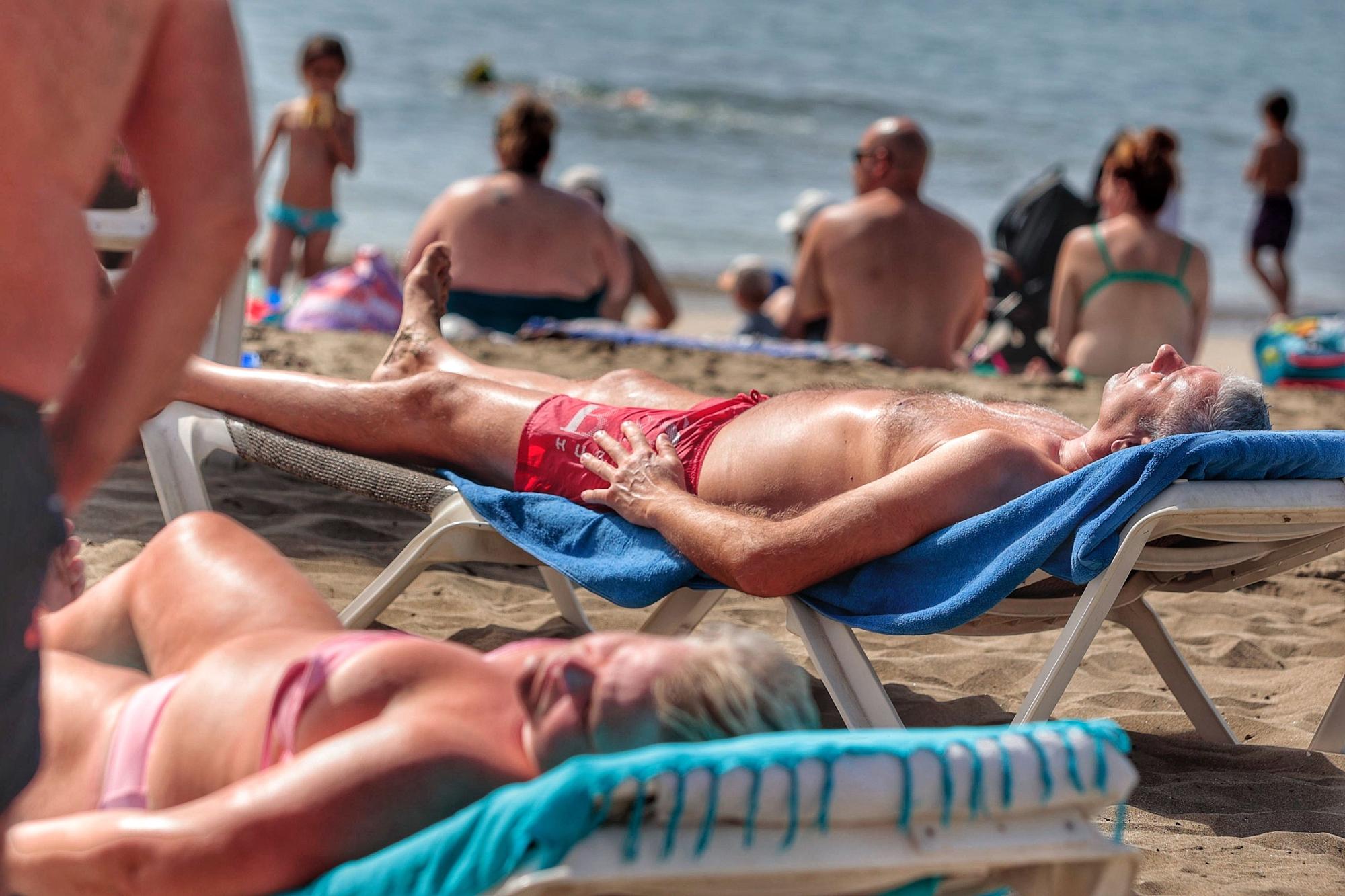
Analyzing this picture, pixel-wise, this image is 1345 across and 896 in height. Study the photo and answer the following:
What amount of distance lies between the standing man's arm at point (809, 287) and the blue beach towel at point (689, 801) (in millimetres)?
4938

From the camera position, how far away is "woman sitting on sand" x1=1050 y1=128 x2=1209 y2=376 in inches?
247

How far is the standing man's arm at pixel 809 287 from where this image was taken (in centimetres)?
637

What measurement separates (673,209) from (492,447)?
12.2 m

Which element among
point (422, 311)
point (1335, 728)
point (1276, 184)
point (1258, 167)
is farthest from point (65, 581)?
point (1276, 184)

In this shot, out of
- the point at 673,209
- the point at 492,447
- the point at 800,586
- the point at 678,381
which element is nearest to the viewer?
the point at 800,586

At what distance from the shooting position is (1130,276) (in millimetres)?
6297

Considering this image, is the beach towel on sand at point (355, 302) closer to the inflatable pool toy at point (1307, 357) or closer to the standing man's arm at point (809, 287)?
the standing man's arm at point (809, 287)

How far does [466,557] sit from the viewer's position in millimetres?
3164

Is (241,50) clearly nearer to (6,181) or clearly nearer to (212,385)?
(6,181)

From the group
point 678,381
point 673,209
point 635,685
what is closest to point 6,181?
point 635,685

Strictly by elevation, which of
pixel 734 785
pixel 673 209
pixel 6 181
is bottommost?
pixel 673 209

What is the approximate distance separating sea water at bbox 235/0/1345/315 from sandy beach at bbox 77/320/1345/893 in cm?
889

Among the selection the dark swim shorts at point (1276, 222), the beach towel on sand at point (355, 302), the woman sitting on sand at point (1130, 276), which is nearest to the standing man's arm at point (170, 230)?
the beach towel on sand at point (355, 302)

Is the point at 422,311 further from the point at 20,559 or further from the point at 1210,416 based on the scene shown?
the point at 20,559
